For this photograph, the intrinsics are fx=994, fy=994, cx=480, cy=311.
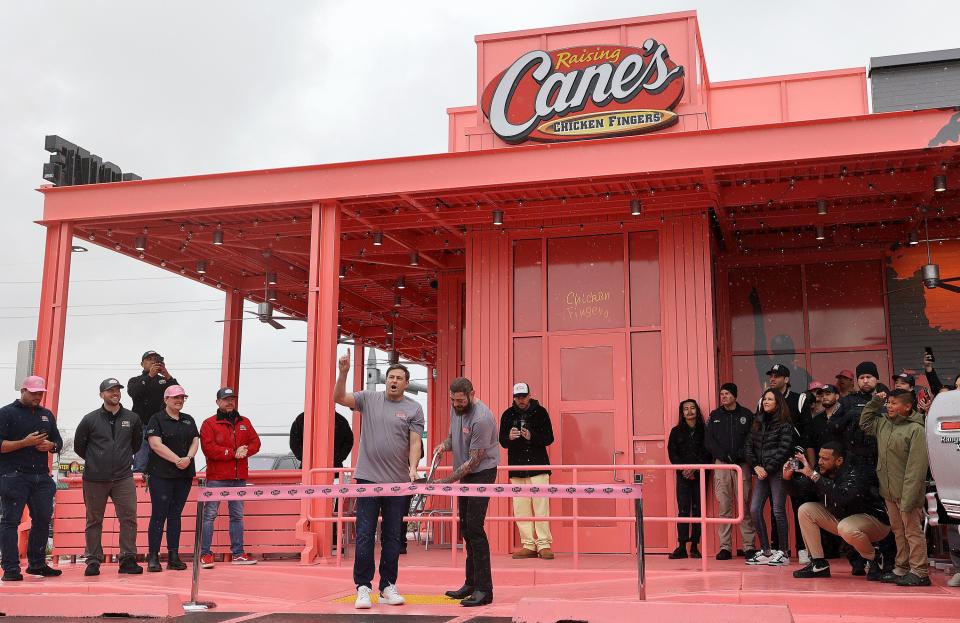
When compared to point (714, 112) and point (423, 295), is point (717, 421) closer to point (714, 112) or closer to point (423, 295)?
point (714, 112)

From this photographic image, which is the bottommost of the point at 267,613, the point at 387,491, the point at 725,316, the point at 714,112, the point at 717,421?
the point at 267,613

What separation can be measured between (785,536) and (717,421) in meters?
1.43

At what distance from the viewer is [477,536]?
8125 mm

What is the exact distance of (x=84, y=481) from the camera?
10.2 metres

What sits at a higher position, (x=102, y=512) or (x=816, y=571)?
(x=102, y=512)

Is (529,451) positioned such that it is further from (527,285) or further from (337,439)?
(337,439)

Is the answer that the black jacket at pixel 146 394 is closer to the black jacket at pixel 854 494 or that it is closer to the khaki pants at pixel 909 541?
the black jacket at pixel 854 494

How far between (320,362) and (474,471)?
3.90 metres

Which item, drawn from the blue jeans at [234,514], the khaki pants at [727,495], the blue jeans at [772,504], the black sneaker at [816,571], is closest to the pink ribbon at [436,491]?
the black sneaker at [816,571]

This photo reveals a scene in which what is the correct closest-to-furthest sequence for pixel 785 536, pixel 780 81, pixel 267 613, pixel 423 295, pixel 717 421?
pixel 267 613 → pixel 785 536 → pixel 717 421 → pixel 780 81 → pixel 423 295

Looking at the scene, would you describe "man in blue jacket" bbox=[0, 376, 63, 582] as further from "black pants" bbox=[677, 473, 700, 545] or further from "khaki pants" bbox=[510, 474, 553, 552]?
"black pants" bbox=[677, 473, 700, 545]

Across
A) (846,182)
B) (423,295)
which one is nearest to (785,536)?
(846,182)

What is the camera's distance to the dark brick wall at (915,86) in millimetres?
15000

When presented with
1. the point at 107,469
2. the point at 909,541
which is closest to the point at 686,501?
the point at 909,541
